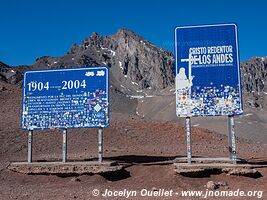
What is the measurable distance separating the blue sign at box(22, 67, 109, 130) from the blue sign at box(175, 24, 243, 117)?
3113 millimetres

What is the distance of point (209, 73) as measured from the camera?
14062 millimetres

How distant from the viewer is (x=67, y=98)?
51.6 ft

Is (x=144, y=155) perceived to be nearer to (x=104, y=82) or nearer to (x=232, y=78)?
(x=104, y=82)

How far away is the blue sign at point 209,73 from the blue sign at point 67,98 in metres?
3.11

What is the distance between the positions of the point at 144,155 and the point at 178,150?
299 centimetres

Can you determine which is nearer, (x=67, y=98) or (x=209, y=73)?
(x=209, y=73)

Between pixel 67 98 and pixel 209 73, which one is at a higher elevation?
pixel 209 73

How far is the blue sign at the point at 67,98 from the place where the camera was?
15.4 metres

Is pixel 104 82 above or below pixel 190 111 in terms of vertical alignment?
above

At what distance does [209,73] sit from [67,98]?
5.76m

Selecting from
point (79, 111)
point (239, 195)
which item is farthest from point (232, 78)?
point (79, 111)

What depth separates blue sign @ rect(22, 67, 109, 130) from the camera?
15359mm

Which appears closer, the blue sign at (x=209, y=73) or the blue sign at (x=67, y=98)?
the blue sign at (x=209, y=73)

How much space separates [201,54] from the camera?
1413cm
